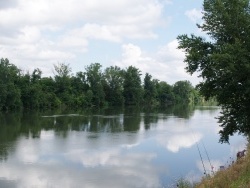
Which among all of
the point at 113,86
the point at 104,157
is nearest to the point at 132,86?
the point at 113,86

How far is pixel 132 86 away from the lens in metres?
112

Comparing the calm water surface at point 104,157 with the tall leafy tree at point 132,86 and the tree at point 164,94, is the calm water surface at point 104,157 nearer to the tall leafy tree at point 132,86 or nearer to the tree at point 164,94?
the tall leafy tree at point 132,86

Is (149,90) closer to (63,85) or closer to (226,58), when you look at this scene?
(63,85)

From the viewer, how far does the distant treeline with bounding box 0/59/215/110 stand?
231 feet

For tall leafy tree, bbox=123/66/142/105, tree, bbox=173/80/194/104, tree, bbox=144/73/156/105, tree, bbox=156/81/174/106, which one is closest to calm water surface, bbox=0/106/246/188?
tall leafy tree, bbox=123/66/142/105

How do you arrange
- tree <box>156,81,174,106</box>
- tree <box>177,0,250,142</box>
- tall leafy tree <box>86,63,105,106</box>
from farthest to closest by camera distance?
tree <box>156,81,174,106</box>
tall leafy tree <box>86,63,105,106</box>
tree <box>177,0,250,142</box>

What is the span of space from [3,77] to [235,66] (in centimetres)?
5878

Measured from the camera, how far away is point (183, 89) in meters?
158

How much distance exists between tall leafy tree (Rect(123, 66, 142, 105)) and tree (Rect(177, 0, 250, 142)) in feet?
309

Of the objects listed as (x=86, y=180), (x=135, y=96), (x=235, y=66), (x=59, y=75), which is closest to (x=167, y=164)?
→ (x=86, y=180)

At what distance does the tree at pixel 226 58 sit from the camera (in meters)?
15.2

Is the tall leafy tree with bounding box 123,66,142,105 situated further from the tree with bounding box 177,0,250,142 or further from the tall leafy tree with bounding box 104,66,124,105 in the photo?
the tree with bounding box 177,0,250,142

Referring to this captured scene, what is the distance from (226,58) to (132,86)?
9756cm

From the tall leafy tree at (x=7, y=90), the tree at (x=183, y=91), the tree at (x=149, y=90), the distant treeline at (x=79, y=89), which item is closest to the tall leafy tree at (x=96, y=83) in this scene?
the distant treeline at (x=79, y=89)
